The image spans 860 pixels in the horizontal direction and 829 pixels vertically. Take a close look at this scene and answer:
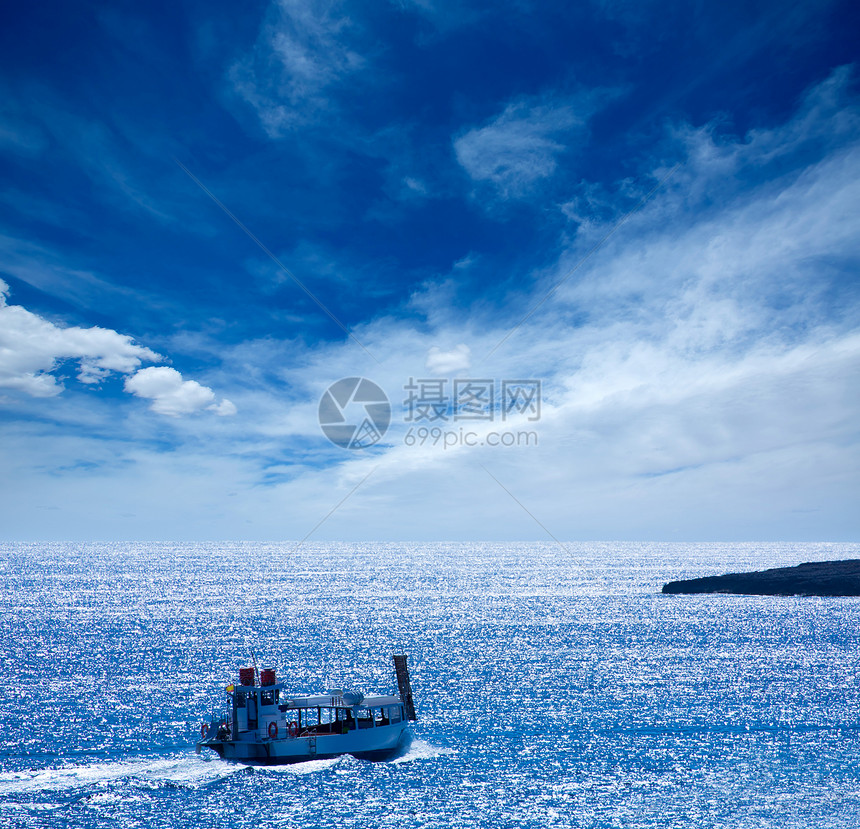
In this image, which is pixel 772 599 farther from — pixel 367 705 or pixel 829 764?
pixel 367 705

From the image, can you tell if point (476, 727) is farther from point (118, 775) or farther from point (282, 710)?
point (118, 775)

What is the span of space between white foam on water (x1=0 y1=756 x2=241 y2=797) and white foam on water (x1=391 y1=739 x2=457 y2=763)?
14.0 meters

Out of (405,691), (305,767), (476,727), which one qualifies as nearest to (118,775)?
(305,767)

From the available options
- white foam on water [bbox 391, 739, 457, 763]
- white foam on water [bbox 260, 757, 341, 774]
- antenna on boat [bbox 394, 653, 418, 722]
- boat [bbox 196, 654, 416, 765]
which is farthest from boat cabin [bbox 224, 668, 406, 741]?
white foam on water [bbox 391, 739, 457, 763]

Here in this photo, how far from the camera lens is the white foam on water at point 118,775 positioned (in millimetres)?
49562

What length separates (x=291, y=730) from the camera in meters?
57.2

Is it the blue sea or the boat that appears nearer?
the blue sea

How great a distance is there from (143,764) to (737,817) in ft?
150

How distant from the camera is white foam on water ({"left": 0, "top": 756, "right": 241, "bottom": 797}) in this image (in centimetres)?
4956

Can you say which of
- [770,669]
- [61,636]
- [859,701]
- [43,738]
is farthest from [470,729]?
[61,636]

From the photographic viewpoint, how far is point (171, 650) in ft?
351

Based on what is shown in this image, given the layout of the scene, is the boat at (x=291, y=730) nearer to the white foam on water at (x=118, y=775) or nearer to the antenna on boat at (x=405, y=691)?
the antenna on boat at (x=405, y=691)

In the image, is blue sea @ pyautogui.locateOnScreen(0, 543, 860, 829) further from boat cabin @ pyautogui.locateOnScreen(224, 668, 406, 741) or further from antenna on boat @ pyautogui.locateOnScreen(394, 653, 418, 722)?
antenna on boat @ pyautogui.locateOnScreen(394, 653, 418, 722)

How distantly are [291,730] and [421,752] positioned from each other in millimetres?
11658
